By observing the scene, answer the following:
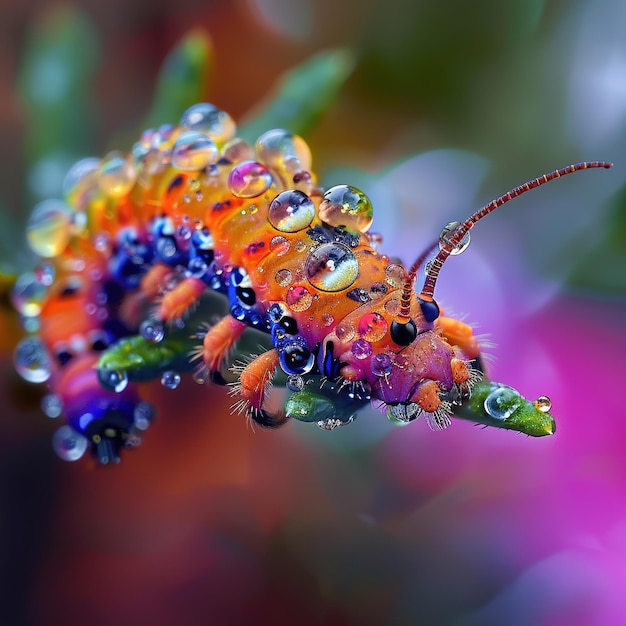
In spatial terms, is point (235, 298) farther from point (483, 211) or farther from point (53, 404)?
point (53, 404)

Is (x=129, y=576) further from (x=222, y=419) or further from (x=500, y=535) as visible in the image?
(x=500, y=535)

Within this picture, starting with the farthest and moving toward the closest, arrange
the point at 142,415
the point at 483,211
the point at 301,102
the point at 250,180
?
the point at 301,102
the point at 142,415
the point at 250,180
the point at 483,211

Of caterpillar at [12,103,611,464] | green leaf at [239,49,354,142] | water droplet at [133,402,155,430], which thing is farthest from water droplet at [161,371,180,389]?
green leaf at [239,49,354,142]

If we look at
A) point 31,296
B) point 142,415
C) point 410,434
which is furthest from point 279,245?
point 410,434

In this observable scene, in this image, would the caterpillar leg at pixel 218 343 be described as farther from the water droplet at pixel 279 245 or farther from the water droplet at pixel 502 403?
the water droplet at pixel 502 403

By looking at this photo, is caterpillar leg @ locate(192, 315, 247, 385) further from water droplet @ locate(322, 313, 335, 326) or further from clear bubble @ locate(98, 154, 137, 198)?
clear bubble @ locate(98, 154, 137, 198)

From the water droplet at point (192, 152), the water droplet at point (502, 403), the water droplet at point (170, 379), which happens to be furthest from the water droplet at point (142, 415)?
the water droplet at point (502, 403)
